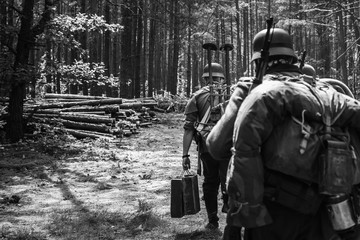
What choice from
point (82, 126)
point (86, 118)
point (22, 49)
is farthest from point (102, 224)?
point (86, 118)

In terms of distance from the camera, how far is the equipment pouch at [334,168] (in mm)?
2271

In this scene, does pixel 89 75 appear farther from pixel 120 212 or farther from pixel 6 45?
pixel 120 212

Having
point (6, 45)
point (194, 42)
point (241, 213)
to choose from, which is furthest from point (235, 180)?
point (194, 42)

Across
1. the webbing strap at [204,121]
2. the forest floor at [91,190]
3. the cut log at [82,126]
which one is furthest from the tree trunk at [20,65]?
the webbing strap at [204,121]

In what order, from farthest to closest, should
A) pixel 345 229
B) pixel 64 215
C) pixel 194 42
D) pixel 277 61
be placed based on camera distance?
pixel 194 42
pixel 64 215
pixel 277 61
pixel 345 229

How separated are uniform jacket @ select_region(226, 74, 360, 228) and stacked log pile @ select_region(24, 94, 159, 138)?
11.1 m

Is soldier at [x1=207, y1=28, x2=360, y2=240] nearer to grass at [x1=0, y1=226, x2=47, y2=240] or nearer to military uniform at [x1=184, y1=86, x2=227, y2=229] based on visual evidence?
military uniform at [x1=184, y1=86, x2=227, y2=229]

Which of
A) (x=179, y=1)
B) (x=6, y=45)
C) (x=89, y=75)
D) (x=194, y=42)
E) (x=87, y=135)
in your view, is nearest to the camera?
(x=6, y=45)

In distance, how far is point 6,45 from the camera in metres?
11.1

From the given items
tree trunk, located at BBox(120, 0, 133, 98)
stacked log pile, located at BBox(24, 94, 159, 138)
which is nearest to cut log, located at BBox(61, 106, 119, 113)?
stacked log pile, located at BBox(24, 94, 159, 138)

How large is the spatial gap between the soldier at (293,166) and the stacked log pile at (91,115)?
36.6 ft

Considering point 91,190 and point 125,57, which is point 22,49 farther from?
point 125,57

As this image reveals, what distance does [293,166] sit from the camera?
7.54 ft

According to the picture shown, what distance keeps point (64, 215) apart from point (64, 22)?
708 centimetres
